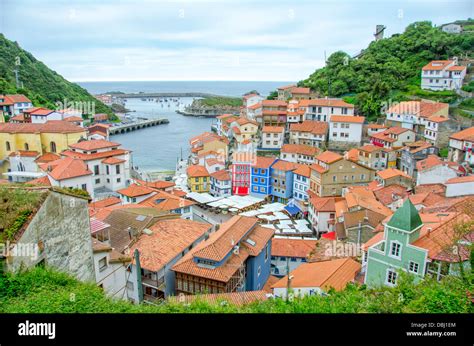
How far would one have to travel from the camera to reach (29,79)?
53219 mm

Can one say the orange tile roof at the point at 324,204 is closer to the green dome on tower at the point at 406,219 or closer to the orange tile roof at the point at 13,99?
the green dome on tower at the point at 406,219

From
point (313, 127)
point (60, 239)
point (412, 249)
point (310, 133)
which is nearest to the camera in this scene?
point (60, 239)

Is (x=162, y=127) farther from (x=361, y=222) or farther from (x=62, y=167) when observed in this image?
(x=361, y=222)

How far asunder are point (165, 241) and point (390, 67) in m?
39.7

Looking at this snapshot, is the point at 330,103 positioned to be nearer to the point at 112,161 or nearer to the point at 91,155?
the point at 112,161

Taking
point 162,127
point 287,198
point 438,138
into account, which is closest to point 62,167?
point 287,198

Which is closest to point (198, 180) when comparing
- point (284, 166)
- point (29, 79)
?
point (284, 166)

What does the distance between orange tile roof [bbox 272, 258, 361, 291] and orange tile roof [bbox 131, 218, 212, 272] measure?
153 inches

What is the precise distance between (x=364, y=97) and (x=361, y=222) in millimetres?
27128

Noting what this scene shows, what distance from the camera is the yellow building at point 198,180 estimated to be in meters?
31.9

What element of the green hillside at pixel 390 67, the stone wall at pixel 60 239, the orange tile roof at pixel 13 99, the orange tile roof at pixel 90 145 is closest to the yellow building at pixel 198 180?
the orange tile roof at pixel 90 145

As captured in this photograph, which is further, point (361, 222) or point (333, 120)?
point (333, 120)

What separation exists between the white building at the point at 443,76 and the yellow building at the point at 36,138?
36.1 meters
